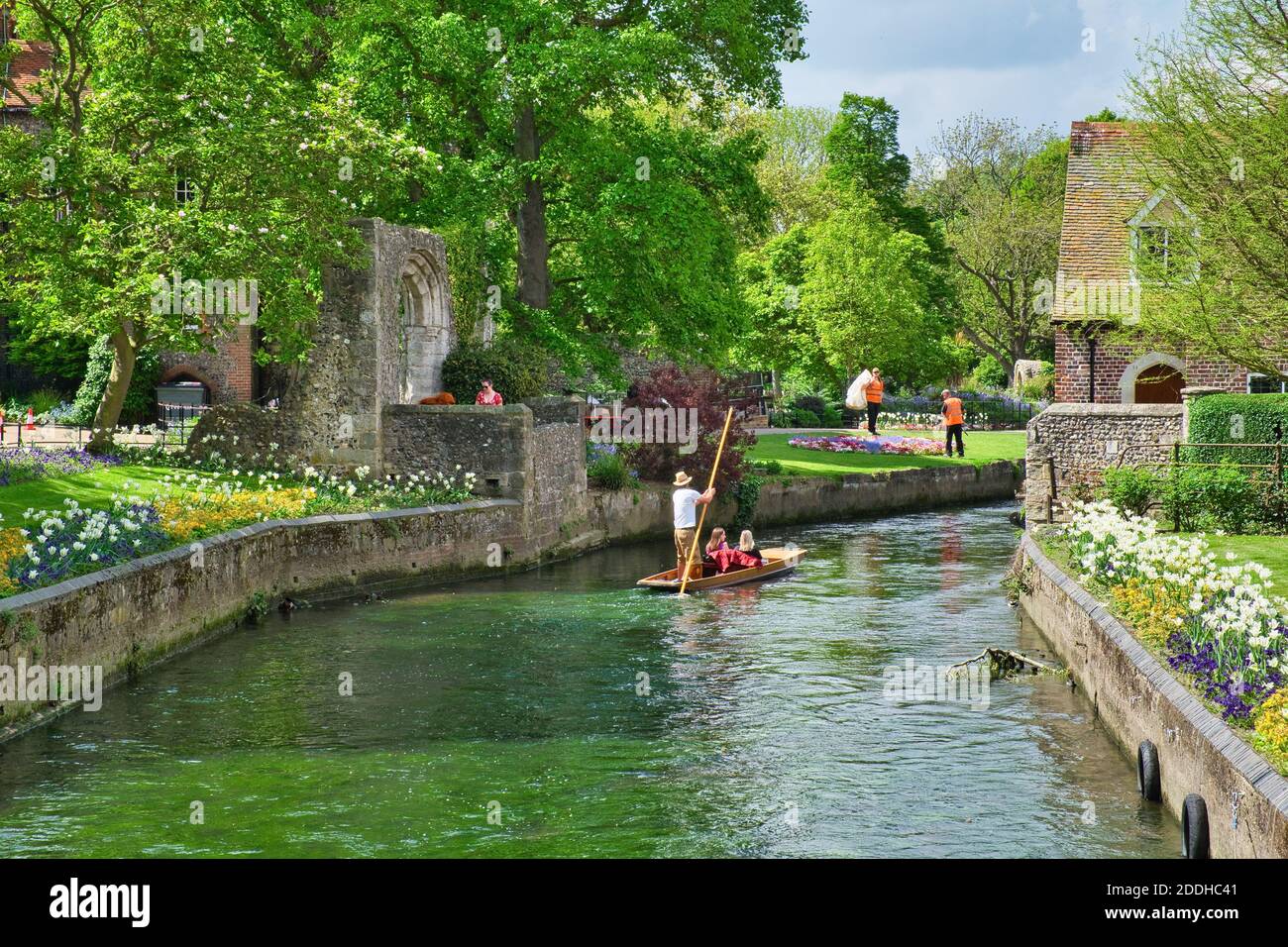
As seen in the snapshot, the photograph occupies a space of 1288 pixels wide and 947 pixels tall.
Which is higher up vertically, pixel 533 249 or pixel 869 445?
pixel 533 249

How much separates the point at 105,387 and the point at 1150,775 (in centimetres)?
2899

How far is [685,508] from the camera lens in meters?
24.1

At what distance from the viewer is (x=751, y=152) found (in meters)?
34.7

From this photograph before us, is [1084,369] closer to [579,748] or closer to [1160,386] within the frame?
[1160,386]

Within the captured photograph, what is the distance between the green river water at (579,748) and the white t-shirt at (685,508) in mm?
2494

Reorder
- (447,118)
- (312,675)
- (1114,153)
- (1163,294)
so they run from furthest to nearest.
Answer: (1114,153) → (447,118) → (1163,294) → (312,675)

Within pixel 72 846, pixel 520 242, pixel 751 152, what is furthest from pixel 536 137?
pixel 72 846

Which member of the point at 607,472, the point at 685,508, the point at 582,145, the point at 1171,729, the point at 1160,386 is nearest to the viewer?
the point at 1171,729

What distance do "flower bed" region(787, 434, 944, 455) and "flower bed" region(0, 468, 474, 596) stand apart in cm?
1679

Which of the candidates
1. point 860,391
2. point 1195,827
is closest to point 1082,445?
→ point 1195,827

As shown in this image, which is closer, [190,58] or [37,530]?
[37,530]

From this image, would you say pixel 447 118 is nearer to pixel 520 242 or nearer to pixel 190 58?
pixel 520 242

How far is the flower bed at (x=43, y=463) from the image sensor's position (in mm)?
22391
